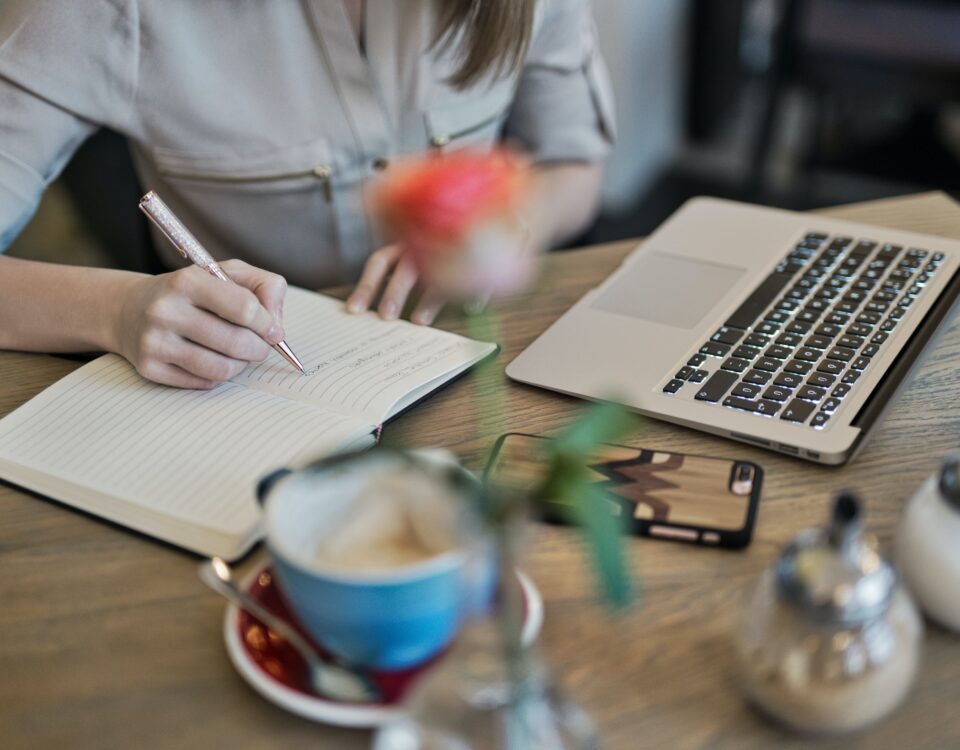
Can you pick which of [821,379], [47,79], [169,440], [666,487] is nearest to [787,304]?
[821,379]

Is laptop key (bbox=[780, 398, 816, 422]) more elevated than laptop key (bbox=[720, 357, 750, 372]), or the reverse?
laptop key (bbox=[780, 398, 816, 422])

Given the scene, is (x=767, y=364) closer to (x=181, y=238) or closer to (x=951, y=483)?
(x=951, y=483)

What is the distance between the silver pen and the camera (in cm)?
70

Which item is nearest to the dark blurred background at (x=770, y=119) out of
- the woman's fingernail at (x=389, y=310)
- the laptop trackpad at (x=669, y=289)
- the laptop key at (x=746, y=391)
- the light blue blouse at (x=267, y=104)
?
the light blue blouse at (x=267, y=104)

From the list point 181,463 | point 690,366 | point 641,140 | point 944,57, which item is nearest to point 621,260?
point 690,366

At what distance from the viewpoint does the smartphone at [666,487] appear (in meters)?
0.58

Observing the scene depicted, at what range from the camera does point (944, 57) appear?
2014mm

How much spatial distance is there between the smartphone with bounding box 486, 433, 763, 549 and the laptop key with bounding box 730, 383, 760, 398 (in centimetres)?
7

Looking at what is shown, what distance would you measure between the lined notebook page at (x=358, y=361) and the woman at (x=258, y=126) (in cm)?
3

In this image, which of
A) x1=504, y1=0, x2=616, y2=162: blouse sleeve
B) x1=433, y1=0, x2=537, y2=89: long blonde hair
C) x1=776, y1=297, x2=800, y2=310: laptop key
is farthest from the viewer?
x1=504, y1=0, x2=616, y2=162: blouse sleeve

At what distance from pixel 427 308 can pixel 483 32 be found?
0.28 metres

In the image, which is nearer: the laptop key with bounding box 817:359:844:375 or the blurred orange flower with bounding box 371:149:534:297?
the blurred orange flower with bounding box 371:149:534:297

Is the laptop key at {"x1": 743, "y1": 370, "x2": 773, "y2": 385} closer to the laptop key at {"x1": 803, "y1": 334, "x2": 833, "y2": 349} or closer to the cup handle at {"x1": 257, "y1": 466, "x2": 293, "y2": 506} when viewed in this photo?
the laptop key at {"x1": 803, "y1": 334, "x2": 833, "y2": 349}

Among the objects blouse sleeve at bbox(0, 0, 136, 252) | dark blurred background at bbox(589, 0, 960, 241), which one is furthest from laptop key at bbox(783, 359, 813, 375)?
dark blurred background at bbox(589, 0, 960, 241)
